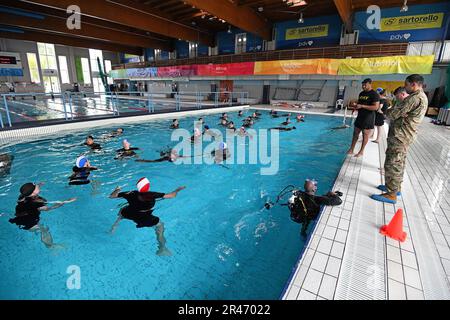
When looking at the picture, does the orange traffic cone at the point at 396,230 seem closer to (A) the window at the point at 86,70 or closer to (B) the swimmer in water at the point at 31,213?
(B) the swimmer in water at the point at 31,213

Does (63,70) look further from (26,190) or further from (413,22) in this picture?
(413,22)

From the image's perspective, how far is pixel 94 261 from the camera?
3424mm

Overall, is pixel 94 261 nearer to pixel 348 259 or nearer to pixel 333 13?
pixel 348 259

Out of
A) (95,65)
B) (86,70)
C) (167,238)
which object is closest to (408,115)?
(167,238)

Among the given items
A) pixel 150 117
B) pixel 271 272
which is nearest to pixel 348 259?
pixel 271 272

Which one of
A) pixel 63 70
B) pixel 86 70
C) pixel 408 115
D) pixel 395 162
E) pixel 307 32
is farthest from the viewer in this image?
pixel 86 70

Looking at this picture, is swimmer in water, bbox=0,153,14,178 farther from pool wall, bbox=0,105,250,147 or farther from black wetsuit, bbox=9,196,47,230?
black wetsuit, bbox=9,196,47,230

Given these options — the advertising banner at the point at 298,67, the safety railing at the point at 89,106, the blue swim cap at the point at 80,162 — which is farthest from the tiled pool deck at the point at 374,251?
the advertising banner at the point at 298,67

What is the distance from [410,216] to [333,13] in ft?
74.1

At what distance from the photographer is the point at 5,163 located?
695 cm

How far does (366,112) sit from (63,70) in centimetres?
4531

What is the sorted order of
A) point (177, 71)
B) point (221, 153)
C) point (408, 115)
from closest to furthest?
point (408, 115), point (221, 153), point (177, 71)

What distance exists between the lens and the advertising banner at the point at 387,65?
15.0 metres

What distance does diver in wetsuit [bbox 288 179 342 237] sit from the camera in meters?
3.94
